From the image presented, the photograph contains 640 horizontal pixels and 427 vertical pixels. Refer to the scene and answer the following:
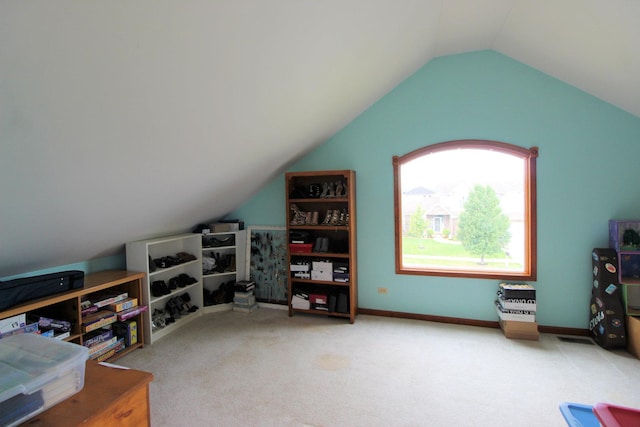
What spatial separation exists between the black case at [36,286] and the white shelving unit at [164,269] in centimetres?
63

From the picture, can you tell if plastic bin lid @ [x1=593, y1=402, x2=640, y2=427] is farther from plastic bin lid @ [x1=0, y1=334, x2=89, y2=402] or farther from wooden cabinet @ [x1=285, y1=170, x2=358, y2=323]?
wooden cabinet @ [x1=285, y1=170, x2=358, y2=323]

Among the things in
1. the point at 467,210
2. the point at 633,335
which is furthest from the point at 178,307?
the point at 633,335

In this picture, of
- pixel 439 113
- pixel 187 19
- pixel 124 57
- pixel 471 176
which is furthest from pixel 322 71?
pixel 471 176

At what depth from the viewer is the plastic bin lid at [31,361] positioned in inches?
40.0

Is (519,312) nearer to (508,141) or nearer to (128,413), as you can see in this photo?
(508,141)

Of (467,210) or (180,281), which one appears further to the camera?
(180,281)

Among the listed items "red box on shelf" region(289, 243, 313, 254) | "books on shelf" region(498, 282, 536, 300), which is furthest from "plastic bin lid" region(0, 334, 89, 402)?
"books on shelf" region(498, 282, 536, 300)

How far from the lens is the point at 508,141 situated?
349cm

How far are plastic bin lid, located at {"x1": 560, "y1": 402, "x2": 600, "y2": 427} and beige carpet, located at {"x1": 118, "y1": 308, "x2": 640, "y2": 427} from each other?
3.03ft

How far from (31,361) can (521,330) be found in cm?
395

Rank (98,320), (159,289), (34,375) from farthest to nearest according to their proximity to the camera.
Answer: (159,289) < (98,320) < (34,375)

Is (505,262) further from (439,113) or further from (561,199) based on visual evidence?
(439,113)

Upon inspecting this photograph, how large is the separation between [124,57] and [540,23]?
317cm

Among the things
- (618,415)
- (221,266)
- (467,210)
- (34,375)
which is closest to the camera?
(34,375)
